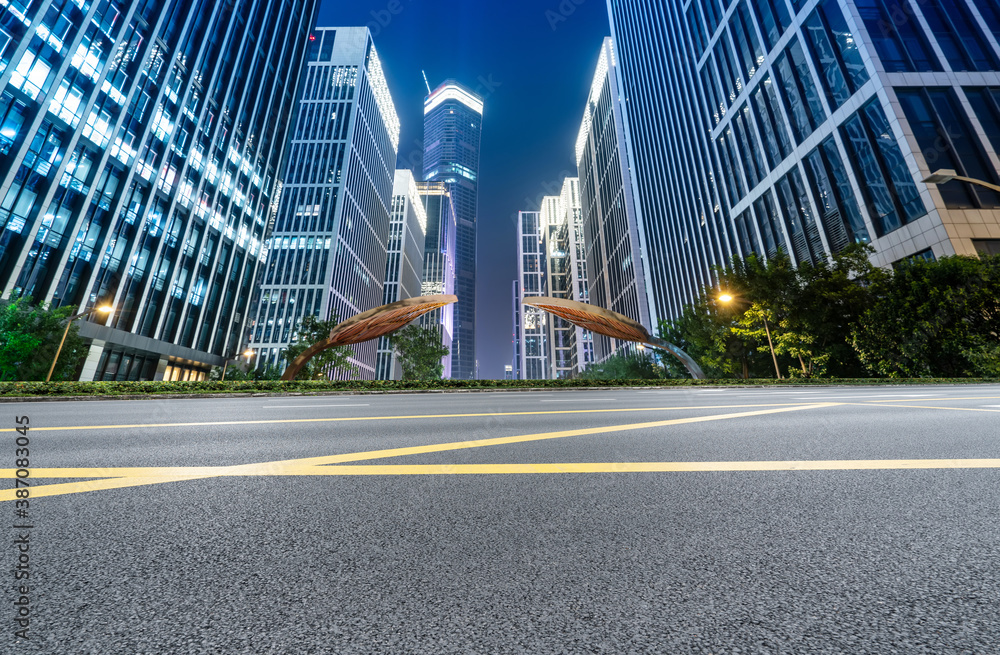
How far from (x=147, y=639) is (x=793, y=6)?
162ft

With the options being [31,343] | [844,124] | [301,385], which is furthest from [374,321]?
[844,124]

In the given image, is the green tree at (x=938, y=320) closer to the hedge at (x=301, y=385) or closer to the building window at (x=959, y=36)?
the hedge at (x=301, y=385)

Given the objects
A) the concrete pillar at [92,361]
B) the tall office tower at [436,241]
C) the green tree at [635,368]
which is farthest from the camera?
the tall office tower at [436,241]

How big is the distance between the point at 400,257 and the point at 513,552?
123 m

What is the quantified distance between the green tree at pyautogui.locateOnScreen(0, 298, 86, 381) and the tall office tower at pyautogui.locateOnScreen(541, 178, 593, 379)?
329 feet

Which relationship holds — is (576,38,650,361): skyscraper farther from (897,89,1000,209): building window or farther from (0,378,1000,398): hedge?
(0,378,1000,398): hedge

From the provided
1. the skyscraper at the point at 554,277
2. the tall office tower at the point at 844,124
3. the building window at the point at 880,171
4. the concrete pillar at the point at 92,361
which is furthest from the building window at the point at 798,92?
the skyscraper at the point at 554,277

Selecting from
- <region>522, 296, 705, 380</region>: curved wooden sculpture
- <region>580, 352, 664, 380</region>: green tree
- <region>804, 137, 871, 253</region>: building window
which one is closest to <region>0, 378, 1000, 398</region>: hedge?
<region>522, 296, 705, 380</region>: curved wooden sculpture

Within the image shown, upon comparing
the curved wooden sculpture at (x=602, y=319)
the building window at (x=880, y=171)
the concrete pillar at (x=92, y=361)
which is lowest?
the concrete pillar at (x=92, y=361)

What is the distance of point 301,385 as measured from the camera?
2020 cm

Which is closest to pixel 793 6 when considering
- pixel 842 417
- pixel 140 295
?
pixel 842 417

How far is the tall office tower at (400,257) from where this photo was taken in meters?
104

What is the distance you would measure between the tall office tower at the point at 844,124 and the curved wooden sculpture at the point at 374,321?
28.5 meters

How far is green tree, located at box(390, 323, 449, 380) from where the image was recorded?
4791 cm
